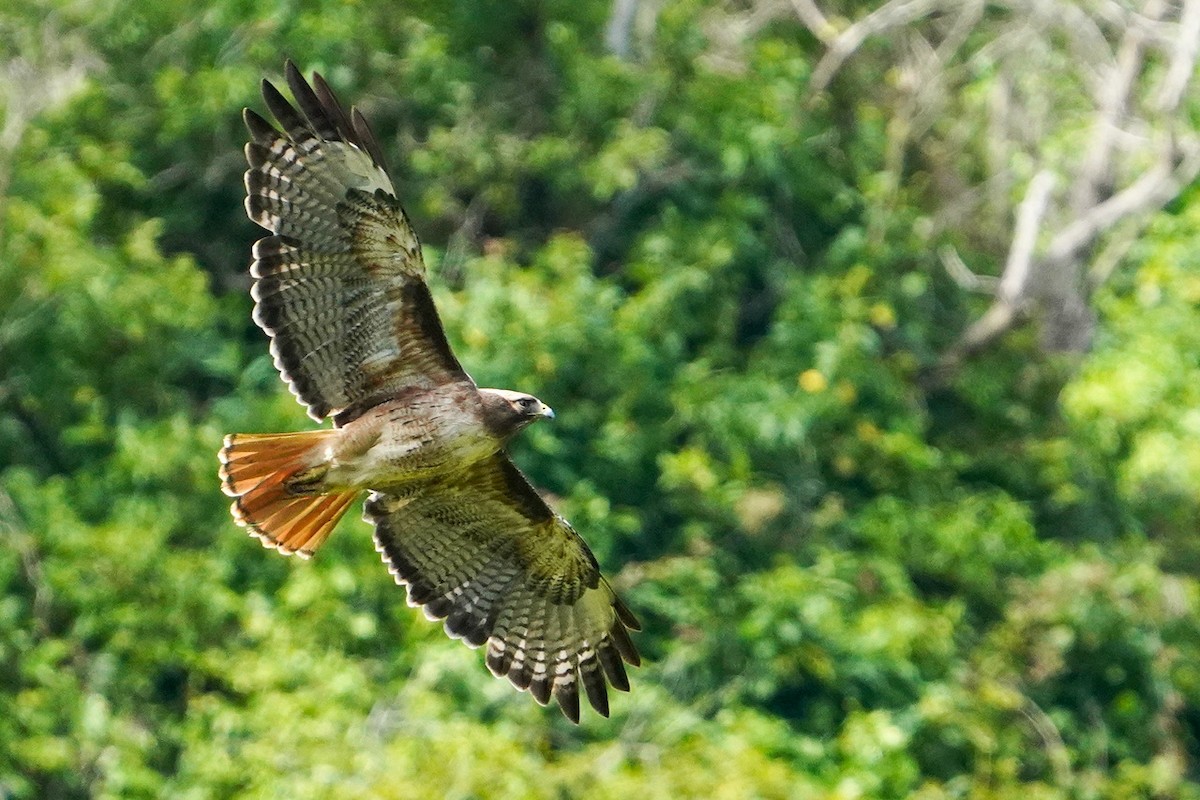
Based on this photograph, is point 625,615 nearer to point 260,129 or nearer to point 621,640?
point 621,640

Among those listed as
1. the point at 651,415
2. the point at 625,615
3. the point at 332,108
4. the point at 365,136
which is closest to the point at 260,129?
the point at 332,108

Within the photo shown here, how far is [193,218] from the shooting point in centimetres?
1362

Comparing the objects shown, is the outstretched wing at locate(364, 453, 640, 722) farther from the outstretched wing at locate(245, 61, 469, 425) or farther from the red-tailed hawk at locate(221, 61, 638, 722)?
the outstretched wing at locate(245, 61, 469, 425)

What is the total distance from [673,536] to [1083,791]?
8.81 feet

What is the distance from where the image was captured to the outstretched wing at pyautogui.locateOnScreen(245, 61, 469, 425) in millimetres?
7168

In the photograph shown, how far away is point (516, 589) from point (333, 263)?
1.64 m

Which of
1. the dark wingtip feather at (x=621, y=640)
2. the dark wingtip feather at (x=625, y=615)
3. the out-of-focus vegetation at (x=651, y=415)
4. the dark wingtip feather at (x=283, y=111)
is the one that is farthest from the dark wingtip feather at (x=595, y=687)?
the dark wingtip feather at (x=283, y=111)

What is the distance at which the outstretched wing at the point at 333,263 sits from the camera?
7.17 m

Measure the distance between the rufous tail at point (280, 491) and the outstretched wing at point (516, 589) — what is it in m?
0.48

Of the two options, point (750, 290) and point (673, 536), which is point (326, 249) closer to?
point (673, 536)

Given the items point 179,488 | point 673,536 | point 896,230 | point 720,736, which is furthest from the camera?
point 896,230

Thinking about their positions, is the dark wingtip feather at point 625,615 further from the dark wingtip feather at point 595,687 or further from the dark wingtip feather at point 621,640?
the dark wingtip feather at point 595,687

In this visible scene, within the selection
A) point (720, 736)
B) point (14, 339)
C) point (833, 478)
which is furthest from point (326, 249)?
point (833, 478)

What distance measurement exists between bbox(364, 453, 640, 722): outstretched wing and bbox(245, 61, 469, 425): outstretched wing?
0.76 metres
